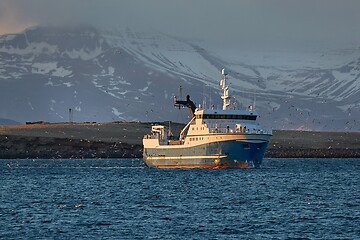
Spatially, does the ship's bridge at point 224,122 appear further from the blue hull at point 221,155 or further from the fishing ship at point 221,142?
the blue hull at point 221,155

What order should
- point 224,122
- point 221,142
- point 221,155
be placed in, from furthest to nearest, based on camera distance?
1. point 224,122
2. point 221,155
3. point 221,142

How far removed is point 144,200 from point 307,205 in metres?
15.5

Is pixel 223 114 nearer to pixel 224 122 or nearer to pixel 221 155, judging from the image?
pixel 224 122

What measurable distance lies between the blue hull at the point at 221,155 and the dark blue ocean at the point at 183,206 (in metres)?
4.51

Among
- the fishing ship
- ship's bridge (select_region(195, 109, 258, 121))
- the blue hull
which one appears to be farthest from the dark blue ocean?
ship's bridge (select_region(195, 109, 258, 121))

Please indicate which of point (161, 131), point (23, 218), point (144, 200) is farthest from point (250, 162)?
point (23, 218)

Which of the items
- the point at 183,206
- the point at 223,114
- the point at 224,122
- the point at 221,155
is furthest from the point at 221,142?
the point at 183,206

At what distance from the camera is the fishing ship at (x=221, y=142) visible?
166 meters

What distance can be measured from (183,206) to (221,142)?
2277 inches

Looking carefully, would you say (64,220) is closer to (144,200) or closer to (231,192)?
(144,200)

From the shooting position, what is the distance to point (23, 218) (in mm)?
98875

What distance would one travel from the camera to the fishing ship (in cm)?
16625

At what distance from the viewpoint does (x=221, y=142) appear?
6526 inches

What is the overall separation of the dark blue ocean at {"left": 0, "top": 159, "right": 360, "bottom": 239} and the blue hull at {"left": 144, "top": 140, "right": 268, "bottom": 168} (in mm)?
4515
